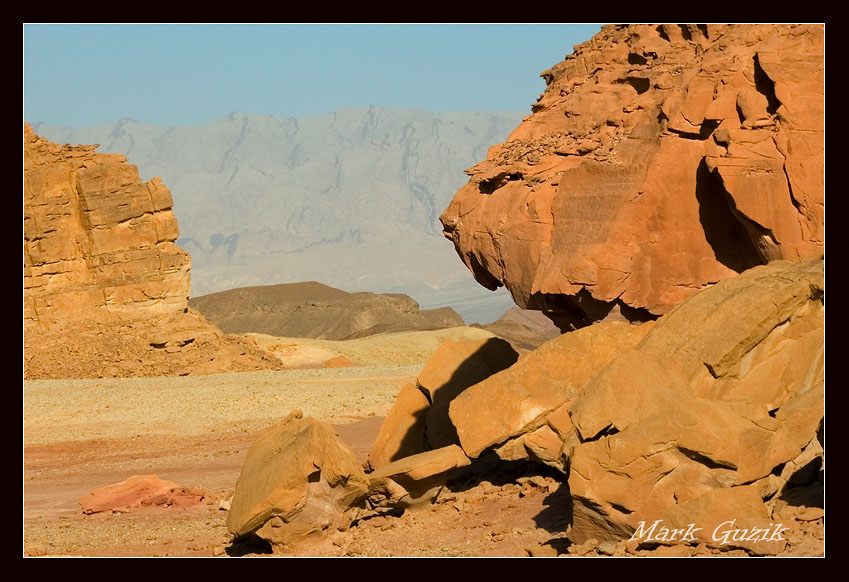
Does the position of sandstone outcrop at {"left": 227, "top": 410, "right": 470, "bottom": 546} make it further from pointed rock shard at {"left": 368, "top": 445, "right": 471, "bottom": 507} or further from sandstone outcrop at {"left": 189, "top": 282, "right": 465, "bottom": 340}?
sandstone outcrop at {"left": 189, "top": 282, "right": 465, "bottom": 340}

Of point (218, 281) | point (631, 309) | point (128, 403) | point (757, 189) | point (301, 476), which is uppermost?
point (757, 189)

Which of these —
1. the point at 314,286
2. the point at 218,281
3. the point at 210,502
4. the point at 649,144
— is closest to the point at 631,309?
the point at 649,144

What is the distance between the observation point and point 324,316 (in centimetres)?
7250

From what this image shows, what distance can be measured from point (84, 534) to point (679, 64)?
31.8ft

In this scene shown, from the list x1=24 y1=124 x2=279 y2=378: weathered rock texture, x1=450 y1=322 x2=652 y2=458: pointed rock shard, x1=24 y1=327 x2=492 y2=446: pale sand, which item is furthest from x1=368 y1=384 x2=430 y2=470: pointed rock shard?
x1=24 y1=124 x2=279 y2=378: weathered rock texture

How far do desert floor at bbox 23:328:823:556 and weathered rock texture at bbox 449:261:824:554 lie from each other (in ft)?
1.50

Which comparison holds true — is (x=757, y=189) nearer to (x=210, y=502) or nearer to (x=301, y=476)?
(x=301, y=476)

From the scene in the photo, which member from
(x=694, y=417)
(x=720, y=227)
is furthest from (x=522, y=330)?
(x=694, y=417)

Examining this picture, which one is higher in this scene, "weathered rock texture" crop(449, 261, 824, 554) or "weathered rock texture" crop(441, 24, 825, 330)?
"weathered rock texture" crop(441, 24, 825, 330)

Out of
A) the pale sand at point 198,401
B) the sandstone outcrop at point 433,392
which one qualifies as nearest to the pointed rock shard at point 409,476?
the sandstone outcrop at point 433,392

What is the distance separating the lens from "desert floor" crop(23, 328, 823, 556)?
463 inches

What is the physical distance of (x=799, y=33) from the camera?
40.8 ft

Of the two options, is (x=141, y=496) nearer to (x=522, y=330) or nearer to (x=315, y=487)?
(x=315, y=487)

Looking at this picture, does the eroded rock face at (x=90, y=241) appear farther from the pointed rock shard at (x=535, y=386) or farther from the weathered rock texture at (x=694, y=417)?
the weathered rock texture at (x=694, y=417)
